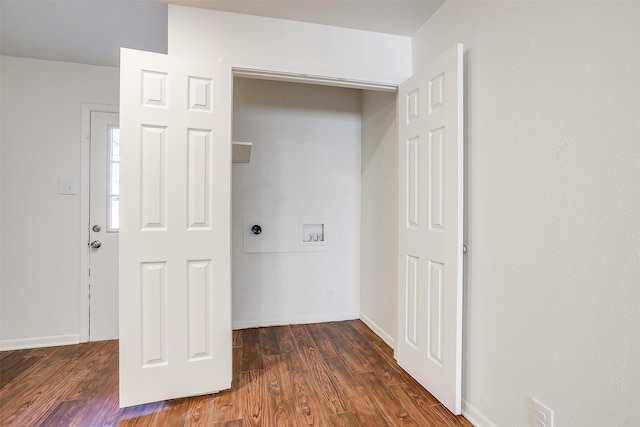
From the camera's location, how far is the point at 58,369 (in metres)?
2.23

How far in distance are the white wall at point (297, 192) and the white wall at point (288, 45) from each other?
1.00 m

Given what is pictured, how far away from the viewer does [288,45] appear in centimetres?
207

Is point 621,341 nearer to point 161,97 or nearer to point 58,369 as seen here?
point 161,97

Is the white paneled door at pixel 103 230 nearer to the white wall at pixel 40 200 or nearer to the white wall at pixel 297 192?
the white wall at pixel 40 200

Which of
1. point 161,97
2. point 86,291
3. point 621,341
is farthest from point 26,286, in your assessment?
point 621,341

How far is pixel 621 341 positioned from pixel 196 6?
2645 mm

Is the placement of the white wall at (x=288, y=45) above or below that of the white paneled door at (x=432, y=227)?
above

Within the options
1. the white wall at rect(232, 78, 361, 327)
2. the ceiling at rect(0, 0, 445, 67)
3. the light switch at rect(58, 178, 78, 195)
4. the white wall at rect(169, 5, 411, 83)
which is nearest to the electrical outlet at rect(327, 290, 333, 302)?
the white wall at rect(232, 78, 361, 327)

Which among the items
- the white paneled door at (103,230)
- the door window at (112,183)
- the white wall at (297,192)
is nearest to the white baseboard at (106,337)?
the white paneled door at (103,230)

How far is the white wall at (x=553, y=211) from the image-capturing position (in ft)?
3.33

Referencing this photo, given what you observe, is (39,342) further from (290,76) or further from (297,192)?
(290,76)

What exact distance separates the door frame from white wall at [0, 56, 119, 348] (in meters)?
0.04

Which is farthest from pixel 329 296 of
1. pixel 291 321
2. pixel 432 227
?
pixel 432 227

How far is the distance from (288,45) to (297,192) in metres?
1.40
